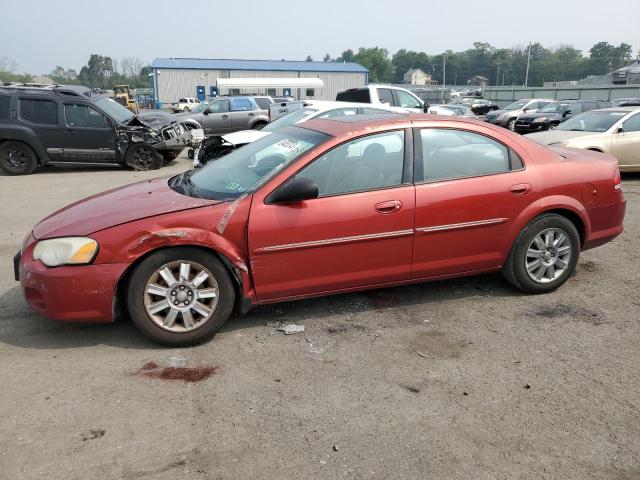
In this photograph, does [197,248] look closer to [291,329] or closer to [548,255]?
[291,329]

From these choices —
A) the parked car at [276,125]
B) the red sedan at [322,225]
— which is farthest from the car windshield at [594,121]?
the red sedan at [322,225]

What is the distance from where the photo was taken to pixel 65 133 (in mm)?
11797

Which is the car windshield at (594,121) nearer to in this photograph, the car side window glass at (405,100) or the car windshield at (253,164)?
the car side window glass at (405,100)

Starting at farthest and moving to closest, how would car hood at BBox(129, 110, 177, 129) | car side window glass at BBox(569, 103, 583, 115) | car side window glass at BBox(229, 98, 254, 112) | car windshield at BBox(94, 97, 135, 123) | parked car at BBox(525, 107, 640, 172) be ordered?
car side window glass at BBox(569, 103, 583, 115) < car side window glass at BBox(229, 98, 254, 112) < car hood at BBox(129, 110, 177, 129) < car windshield at BBox(94, 97, 135, 123) < parked car at BBox(525, 107, 640, 172)

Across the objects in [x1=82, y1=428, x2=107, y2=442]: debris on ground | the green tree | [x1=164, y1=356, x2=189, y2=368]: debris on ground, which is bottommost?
[x1=82, y1=428, x2=107, y2=442]: debris on ground

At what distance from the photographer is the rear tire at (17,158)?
11.7m

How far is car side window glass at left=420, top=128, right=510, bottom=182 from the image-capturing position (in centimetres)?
424

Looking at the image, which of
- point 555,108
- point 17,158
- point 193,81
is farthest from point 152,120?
point 193,81

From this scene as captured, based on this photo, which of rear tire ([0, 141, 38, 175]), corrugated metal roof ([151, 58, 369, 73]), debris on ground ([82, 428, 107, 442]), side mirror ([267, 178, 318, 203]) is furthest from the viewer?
corrugated metal roof ([151, 58, 369, 73])

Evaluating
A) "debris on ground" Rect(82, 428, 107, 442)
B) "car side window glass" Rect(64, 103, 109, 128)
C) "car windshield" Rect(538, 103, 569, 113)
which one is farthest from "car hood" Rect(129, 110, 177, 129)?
"car windshield" Rect(538, 103, 569, 113)

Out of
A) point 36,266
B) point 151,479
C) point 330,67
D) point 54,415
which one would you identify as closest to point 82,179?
point 36,266

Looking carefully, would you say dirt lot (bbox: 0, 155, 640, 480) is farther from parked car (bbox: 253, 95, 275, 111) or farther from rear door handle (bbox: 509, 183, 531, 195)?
parked car (bbox: 253, 95, 275, 111)

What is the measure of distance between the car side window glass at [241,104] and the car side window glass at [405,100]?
20.9ft

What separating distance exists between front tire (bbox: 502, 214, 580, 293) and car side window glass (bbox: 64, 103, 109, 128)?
10.3 metres
